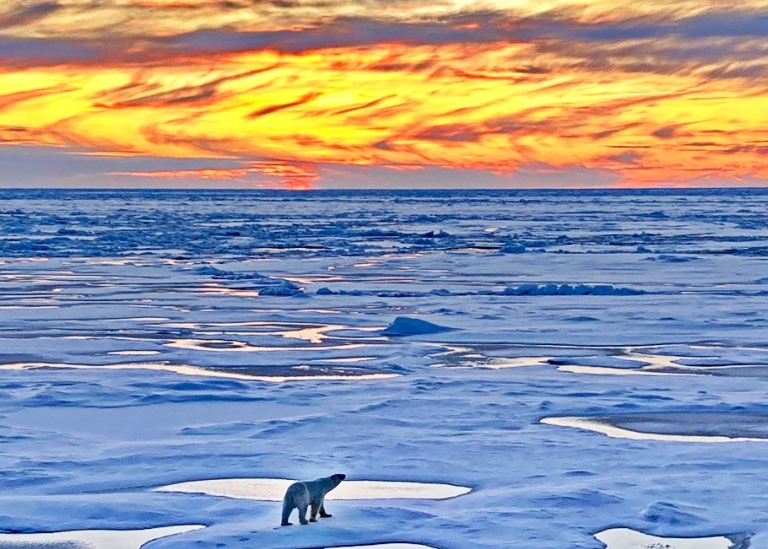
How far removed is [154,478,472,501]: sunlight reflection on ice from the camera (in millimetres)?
6199

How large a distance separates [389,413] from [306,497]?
9.40 ft

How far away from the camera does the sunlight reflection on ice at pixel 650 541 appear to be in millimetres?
5328

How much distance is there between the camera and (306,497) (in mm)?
5566

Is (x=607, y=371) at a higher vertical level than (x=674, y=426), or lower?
higher

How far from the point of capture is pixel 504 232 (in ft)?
132

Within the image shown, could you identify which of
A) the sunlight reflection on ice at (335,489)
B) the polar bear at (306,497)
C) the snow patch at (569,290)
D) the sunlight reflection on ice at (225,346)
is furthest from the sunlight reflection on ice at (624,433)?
the snow patch at (569,290)

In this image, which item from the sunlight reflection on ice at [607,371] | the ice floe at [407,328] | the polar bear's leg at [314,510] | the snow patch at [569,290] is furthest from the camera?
the snow patch at [569,290]

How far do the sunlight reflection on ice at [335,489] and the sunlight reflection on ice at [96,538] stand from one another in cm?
64

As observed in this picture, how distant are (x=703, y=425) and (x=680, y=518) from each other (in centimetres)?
244

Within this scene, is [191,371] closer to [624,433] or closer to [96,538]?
[624,433]

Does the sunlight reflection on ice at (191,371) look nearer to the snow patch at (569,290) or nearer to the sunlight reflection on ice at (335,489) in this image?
the sunlight reflection on ice at (335,489)

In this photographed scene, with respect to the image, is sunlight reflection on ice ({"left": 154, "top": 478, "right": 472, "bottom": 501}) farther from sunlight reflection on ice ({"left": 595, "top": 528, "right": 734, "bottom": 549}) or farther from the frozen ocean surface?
sunlight reflection on ice ({"left": 595, "top": 528, "right": 734, "bottom": 549})

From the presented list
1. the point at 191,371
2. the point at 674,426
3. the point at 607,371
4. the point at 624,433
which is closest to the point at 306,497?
the point at 624,433

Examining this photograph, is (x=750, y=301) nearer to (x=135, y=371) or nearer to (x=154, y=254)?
(x=135, y=371)
